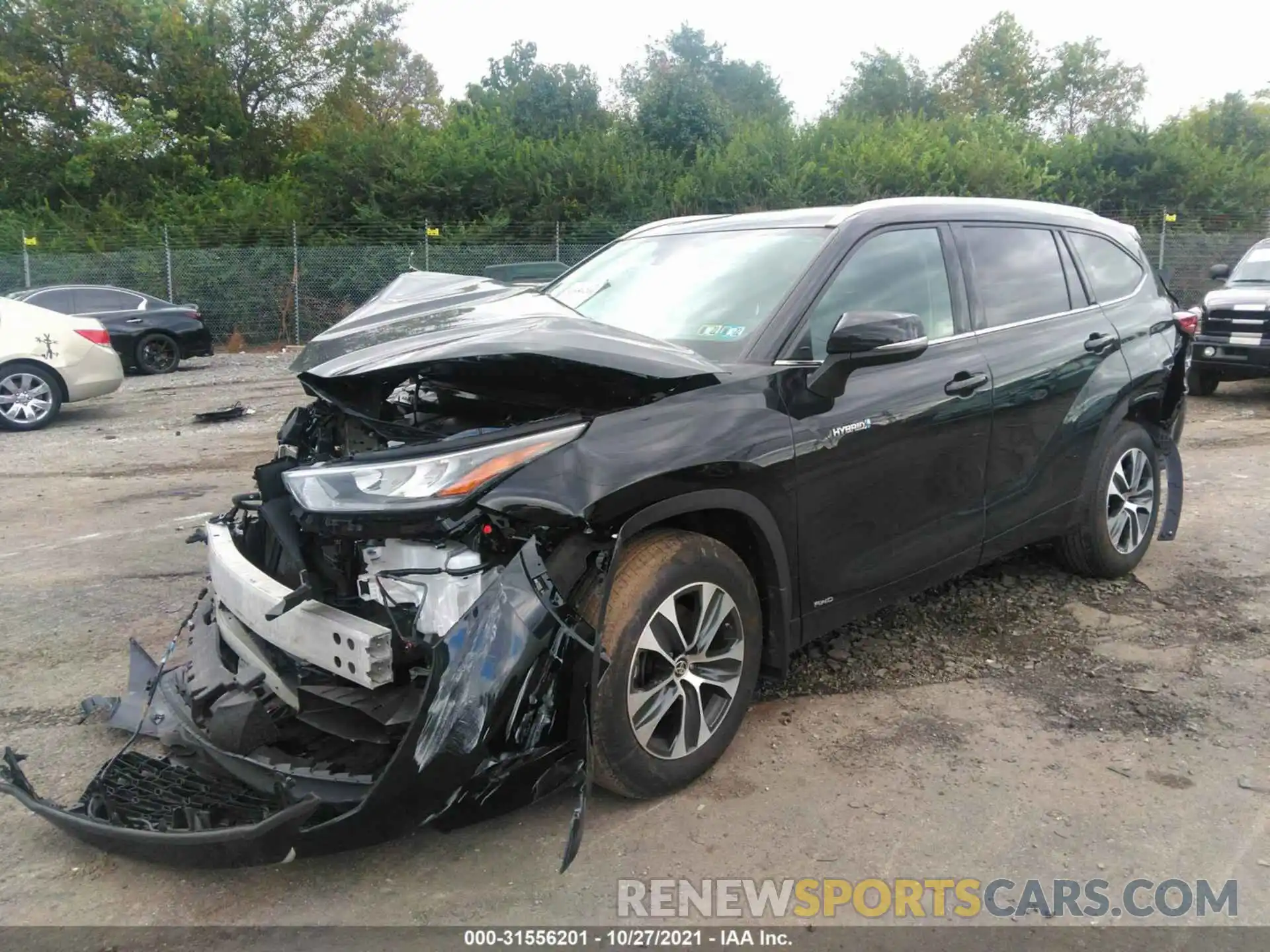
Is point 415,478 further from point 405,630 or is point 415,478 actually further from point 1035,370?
point 1035,370

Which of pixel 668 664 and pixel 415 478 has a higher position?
pixel 415 478

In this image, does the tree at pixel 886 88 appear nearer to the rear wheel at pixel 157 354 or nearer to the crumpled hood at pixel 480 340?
the rear wheel at pixel 157 354

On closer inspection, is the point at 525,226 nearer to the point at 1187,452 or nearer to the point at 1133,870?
the point at 1187,452

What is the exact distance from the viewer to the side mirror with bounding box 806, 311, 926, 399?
9.81ft

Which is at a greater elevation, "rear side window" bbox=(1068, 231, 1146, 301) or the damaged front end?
"rear side window" bbox=(1068, 231, 1146, 301)

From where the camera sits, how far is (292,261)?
64.6ft

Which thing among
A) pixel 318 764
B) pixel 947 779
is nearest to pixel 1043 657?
pixel 947 779

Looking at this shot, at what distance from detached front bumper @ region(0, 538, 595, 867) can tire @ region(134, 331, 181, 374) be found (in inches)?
557

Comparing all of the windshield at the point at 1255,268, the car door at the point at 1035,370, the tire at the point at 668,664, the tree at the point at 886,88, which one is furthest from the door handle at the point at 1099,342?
the tree at the point at 886,88

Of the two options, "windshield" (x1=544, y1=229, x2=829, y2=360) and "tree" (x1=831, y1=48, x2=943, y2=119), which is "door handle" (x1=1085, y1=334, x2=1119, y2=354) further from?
"tree" (x1=831, y1=48, x2=943, y2=119)

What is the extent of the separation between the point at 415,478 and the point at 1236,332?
35.0ft

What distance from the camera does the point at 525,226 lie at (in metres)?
22.2

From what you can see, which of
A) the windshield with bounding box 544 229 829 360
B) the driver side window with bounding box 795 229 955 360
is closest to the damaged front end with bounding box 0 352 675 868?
the windshield with bounding box 544 229 829 360
